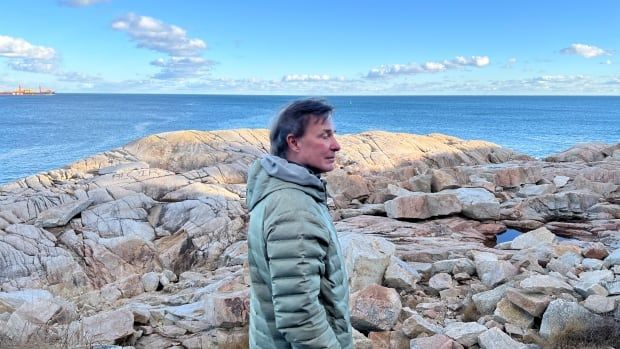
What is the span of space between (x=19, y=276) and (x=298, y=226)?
56.1 ft

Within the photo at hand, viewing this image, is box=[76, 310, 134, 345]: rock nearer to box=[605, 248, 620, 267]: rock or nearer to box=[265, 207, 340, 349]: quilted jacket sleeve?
box=[265, 207, 340, 349]: quilted jacket sleeve

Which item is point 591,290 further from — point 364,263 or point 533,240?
point 533,240

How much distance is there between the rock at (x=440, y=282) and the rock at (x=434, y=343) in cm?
280

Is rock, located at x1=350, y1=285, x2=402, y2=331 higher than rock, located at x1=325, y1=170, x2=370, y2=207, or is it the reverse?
rock, located at x1=350, y1=285, x2=402, y2=331

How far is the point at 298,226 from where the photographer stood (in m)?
2.85

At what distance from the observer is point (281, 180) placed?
299 cm

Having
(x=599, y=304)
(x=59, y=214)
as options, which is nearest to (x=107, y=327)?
(x=599, y=304)

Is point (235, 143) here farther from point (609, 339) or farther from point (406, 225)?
point (609, 339)

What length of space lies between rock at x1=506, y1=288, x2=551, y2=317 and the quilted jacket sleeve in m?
5.57

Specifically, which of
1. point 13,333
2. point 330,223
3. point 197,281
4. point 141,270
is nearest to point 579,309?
point 330,223

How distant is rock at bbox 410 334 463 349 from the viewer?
6709 mm

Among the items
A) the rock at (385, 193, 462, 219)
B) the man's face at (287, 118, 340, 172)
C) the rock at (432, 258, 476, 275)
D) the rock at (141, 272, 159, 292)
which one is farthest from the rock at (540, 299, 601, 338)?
the rock at (141, 272, 159, 292)

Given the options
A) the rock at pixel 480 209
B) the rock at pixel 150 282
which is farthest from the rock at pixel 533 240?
the rock at pixel 150 282

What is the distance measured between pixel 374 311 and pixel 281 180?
4983mm
